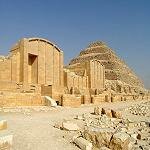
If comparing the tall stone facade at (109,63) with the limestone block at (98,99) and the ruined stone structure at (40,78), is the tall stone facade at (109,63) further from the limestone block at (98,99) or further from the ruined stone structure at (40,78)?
the limestone block at (98,99)

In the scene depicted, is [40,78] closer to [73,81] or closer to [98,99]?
[98,99]

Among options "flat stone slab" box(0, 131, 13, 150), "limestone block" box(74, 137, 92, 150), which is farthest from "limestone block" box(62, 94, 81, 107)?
"flat stone slab" box(0, 131, 13, 150)

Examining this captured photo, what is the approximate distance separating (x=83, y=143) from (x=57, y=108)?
35.9ft

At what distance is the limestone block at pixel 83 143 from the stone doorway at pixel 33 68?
63.7 ft

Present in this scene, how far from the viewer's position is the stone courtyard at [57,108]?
25.3 feet

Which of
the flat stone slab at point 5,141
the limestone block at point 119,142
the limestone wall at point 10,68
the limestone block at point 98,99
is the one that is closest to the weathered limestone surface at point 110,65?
the limestone block at point 98,99

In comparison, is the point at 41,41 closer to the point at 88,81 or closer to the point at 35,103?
the point at 35,103

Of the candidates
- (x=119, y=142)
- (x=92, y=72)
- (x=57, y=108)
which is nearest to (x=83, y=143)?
(x=119, y=142)

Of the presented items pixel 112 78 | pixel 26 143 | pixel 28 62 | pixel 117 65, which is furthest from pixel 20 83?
pixel 117 65

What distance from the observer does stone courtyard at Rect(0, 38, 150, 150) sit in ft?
25.3

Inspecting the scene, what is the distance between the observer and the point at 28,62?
2667 cm

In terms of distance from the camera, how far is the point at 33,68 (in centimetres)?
2725

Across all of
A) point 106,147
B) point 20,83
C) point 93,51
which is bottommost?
point 106,147

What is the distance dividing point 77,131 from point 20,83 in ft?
49.3
